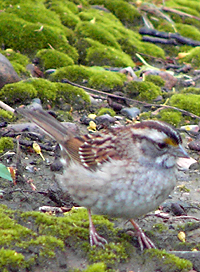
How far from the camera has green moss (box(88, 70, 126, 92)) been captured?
756cm

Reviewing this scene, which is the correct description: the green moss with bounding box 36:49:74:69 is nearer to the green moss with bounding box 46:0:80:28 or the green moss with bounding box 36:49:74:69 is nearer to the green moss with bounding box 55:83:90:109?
the green moss with bounding box 55:83:90:109

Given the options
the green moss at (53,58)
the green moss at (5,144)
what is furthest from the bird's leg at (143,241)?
the green moss at (53,58)

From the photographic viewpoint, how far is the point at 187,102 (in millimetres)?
7371

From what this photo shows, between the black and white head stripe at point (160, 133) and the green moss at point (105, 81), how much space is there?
370cm

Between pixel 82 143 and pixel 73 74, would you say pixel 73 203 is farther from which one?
pixel 73 74

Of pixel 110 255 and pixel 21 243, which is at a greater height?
pixel 21 243

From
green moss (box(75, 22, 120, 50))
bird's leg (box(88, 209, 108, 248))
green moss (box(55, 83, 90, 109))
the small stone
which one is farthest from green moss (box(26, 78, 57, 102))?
bird's leg (box(88, 209, 108, 248))

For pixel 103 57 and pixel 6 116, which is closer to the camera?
pixel 6 116

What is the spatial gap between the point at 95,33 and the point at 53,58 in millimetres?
1579

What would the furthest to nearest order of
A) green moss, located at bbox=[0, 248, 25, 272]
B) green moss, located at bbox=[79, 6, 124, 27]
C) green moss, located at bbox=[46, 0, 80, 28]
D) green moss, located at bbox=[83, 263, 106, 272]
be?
1. green moss, located at bbox=[79, 6, 124, 27]
2. green moss, located at bbox=[46, 0, 80, 28]
3. green moss, located at bbox=[83, 263, 106, 272]
4. green moss, located at bbox=[0, 248, 25, 272]

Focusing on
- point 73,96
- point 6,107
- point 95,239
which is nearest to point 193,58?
point 73,96

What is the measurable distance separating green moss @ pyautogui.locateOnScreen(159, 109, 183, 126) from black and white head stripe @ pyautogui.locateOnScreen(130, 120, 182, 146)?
3122 mm

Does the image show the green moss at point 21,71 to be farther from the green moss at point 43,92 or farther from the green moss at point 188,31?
the green moss at point 188,31

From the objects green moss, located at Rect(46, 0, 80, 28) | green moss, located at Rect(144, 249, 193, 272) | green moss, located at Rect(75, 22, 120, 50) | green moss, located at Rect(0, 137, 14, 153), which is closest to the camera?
green moss, located at Rect(144, 249, 193, 272)
